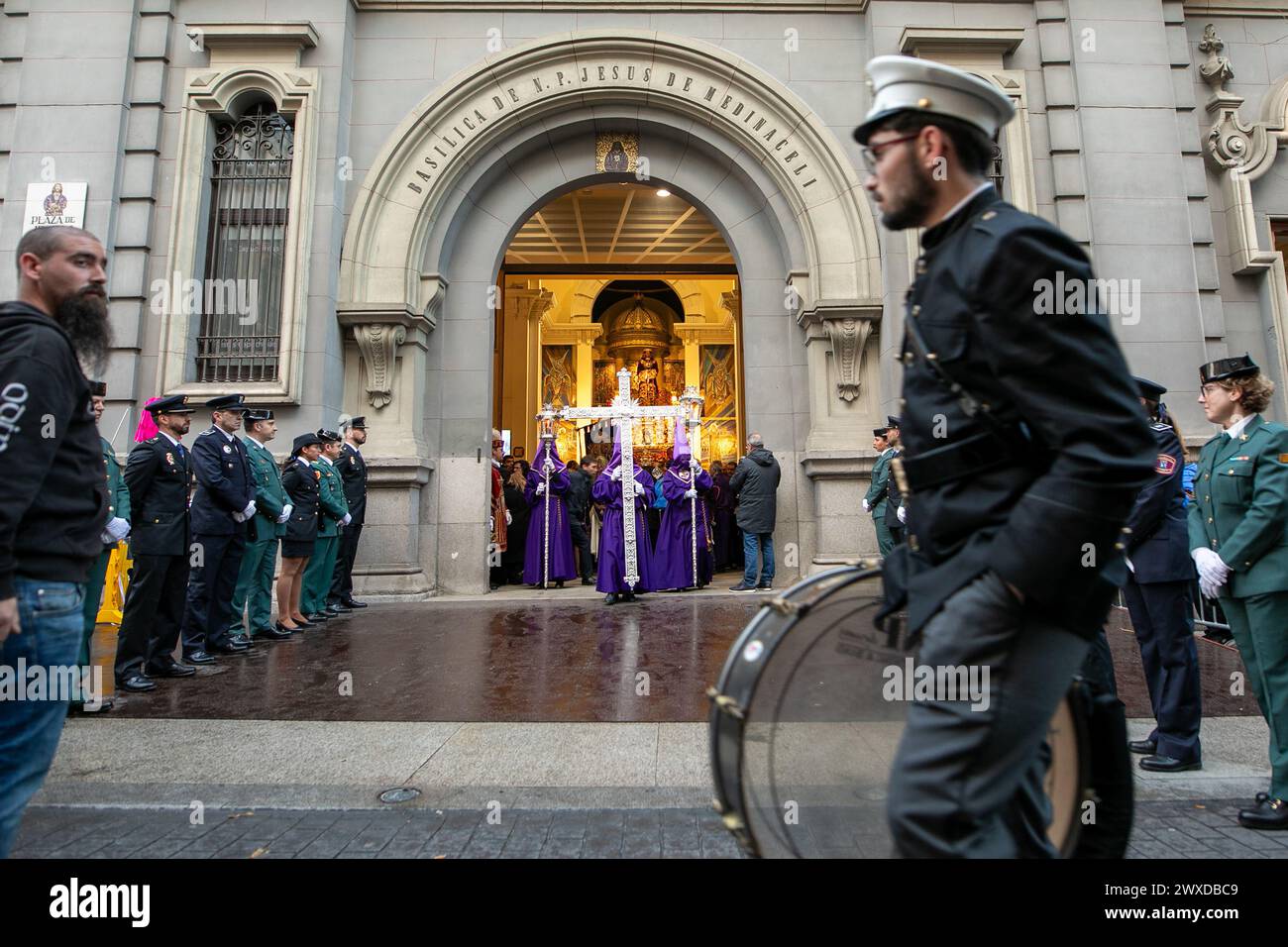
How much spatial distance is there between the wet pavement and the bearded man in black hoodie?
8.90 feet

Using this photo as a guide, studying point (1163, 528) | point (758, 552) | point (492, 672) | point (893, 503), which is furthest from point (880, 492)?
point (492, 672)

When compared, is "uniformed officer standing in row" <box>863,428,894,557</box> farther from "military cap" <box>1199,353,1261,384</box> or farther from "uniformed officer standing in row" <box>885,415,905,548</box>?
"military cap" <box>1199,353,1261,384</box>

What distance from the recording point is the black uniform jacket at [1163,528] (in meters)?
4.12

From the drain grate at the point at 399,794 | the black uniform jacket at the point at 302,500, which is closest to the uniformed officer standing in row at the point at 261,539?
the black uniform jacket at the point at 302,500

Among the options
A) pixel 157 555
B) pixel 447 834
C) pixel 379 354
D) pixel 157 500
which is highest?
pixel 379 354

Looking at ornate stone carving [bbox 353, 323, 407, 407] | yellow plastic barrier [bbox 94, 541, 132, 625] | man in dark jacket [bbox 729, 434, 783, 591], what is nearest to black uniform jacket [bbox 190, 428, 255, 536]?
yellow plastic barrier [bbox 94, 541, 132, 625]

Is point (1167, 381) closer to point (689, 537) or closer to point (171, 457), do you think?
point (689, 537)

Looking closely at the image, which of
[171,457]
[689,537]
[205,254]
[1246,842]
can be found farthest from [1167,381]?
[205,254]

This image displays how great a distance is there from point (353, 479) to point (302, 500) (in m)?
1.17

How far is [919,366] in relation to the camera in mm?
1873

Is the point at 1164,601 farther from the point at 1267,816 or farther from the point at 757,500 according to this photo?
the point at 757,500

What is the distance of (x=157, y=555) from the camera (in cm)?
604

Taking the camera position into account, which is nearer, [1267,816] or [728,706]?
[728,706]

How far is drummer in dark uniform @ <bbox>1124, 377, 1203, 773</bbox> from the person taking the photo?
384 centimetres
